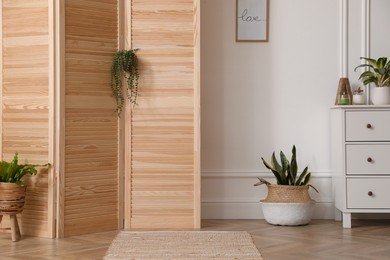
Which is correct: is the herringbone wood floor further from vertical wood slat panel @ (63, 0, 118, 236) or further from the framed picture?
the framed picture

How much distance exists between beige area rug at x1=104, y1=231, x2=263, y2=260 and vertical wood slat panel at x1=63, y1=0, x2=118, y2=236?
310 mm

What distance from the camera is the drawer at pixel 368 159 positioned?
4.81 m

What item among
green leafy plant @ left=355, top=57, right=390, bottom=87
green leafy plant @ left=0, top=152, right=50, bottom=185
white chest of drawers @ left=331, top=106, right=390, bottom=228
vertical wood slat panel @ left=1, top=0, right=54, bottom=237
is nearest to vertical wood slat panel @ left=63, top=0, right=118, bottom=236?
vertical wood slat panel @ left=1, top=0, right=54, bottom=237

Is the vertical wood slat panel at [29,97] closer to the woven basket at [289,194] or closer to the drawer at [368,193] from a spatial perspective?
the woven basket at [289,194]

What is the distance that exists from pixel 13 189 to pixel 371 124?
Result: 2540 mm

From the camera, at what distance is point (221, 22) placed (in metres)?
5.31

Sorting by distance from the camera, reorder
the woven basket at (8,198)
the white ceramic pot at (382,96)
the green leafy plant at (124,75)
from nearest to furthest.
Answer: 1. the woven basket at (8,198)
2. the green leafy plant at (124,75)
3. the white ceramic pot at (382,96)

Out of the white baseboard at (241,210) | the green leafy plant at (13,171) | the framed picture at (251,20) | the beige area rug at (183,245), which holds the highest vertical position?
the framed picture at (251,20)

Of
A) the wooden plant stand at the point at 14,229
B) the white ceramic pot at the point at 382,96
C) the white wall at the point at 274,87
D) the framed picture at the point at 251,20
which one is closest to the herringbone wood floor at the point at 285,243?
the wooden plant stand at the point at 14,229

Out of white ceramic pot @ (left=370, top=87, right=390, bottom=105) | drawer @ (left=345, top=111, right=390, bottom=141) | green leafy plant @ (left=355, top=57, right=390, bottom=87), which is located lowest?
drawer @ (left=345, top=111, right=390, bottom=141)

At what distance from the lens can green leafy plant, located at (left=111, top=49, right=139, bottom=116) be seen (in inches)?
184

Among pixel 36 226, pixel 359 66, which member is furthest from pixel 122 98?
pixel 359 66

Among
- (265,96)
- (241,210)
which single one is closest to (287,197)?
(241,210)

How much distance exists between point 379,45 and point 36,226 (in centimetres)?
298
